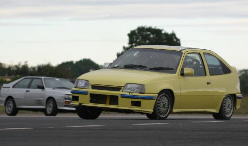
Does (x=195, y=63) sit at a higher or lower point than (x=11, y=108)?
higher

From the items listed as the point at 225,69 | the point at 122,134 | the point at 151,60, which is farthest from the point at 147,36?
the point at 122,134

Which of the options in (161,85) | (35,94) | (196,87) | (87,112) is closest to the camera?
(161,85)

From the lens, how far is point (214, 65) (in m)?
17.7

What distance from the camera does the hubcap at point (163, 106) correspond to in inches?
603

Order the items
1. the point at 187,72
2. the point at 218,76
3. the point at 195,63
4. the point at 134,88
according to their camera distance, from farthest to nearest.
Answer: the point at 218,76 < the point at 195,63 < the point at 187,72 < the point at 134,88

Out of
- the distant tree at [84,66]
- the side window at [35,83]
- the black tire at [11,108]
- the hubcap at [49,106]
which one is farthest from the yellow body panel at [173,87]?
the distant tree at [84,66]

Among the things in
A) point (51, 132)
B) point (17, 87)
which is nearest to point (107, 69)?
point (51, 132)

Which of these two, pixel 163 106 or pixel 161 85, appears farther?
pixel 163 106

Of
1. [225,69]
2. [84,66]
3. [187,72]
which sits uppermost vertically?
[84,66]

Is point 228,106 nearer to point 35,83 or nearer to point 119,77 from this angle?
point 119,77

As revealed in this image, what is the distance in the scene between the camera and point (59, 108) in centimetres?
2495

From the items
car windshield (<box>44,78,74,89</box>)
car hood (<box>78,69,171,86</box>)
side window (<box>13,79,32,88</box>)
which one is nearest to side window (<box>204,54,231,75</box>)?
car hood (<box>78,69,171,86</box>)

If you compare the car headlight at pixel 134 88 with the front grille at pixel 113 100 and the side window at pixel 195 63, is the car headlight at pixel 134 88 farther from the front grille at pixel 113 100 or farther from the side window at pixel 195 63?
the side window at pixel 195 63

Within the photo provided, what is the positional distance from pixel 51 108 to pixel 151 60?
9.50 metres
